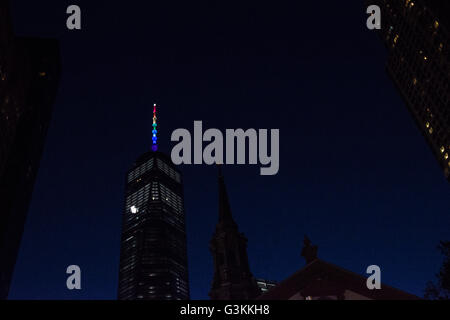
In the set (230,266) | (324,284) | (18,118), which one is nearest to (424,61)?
(230,266)

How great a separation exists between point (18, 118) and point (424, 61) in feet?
324

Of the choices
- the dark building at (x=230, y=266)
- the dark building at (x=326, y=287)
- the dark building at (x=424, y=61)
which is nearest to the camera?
the dark building at (x=326, y=287)

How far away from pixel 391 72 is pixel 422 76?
19.7 metres

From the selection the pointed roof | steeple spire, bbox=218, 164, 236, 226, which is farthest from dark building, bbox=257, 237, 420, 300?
steeple spire, bbox=218, 164, 236, 226

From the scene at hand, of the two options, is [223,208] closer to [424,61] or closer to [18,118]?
[18,118]

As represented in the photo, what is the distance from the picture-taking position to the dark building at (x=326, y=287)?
21.7m

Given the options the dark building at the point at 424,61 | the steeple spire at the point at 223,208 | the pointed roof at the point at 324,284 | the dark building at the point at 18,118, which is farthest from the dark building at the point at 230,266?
the dark building at the point at 424,61

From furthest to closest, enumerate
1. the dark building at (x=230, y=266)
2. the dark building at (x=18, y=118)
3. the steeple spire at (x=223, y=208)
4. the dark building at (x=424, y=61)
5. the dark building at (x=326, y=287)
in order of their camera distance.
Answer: the dark building at (x=424, y=61)
the dark building at (x=18, y=118)
the steeple spire at (x=223, y=208)
the dark building at (x=230, y=266)
the dark building at (x=326, y=287)

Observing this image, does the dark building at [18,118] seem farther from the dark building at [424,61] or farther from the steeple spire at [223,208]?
the dark building at [424,61]

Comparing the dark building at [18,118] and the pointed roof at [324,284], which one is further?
the dark building at [18,118]

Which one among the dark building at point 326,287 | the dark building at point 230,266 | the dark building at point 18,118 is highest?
the dark building at point 18,118

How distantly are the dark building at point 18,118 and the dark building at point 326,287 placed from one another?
247 ft
